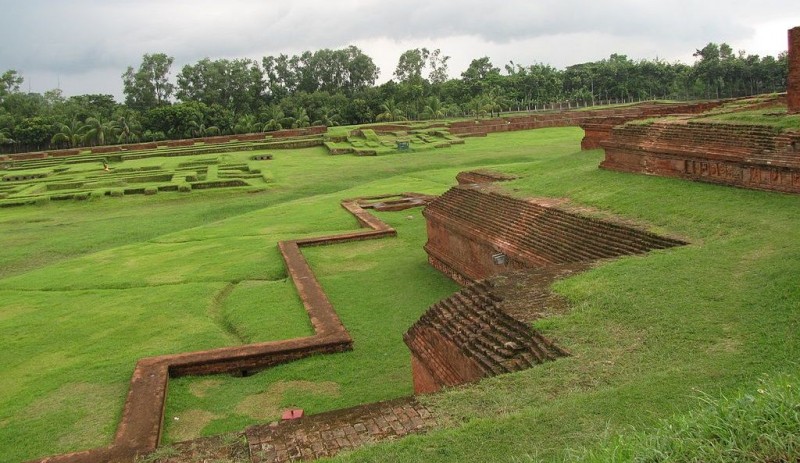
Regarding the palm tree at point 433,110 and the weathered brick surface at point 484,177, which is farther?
the palm tree at point 433,110

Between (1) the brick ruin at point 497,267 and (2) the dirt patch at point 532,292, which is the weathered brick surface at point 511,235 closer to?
(1) the brick ruin at point 497,267

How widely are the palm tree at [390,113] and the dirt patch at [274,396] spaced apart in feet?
127

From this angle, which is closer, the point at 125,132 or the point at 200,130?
the point at 125,132

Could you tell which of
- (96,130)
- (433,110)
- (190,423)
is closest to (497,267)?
(190,423)

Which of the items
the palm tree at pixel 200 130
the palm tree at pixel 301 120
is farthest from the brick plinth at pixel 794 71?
the palm tree at pixel 200 130

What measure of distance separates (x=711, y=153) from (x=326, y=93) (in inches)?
1762

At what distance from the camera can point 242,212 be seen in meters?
17.8

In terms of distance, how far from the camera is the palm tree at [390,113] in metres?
44.3

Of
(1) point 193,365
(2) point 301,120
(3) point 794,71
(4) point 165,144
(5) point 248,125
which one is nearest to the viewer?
(1) point 193,365

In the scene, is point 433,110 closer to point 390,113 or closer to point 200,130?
point 390,113

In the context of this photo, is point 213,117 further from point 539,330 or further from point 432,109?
point 539,330

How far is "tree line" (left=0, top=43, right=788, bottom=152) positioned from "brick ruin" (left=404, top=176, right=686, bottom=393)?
3532 centimetres

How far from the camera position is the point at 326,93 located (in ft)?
167

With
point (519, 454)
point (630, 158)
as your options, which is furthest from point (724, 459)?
point (630, 158)
